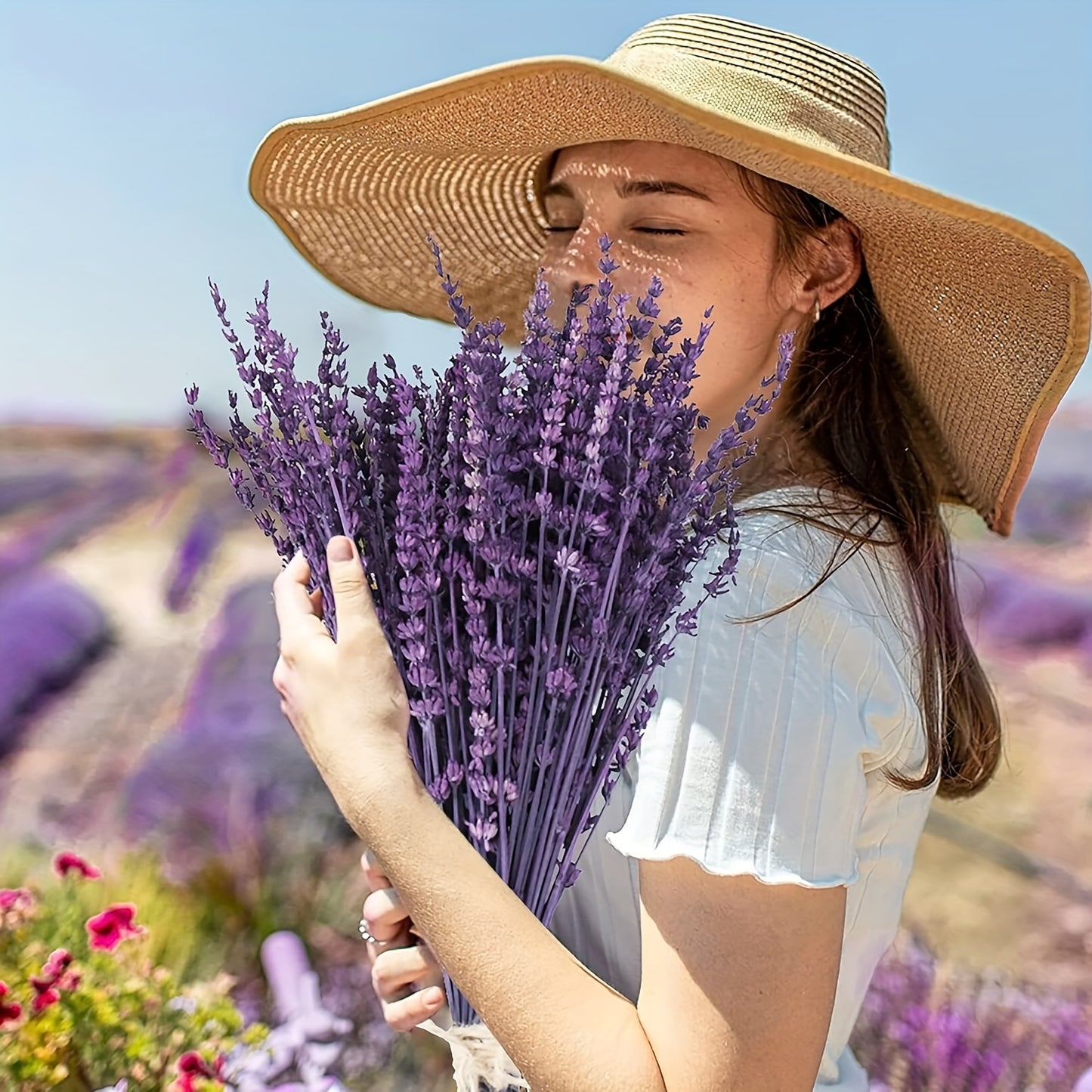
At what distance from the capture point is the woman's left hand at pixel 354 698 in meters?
0.90

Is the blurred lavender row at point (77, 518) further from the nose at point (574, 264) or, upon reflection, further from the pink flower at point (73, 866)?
the nose at point (574, 264)

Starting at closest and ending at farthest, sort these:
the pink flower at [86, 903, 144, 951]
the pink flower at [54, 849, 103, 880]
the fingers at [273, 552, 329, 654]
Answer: the fingers at [273, 552, 329, 654] < the pink flower at [86, 903, 144, 951] < the pink flower at [54, 849, 103, 880]

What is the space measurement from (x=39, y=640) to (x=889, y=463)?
2116 mm

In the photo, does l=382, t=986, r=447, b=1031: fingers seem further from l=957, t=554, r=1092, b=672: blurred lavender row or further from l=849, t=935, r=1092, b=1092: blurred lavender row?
l=957, t=554, r=1092, b=672: blurred lavender row

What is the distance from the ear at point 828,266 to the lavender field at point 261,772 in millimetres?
958

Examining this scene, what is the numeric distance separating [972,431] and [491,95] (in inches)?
29.2

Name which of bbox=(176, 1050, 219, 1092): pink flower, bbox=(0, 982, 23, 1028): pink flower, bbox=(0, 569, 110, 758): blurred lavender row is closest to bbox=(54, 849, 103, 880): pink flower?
bbox=(0, 982, 23, 1028): pink flower

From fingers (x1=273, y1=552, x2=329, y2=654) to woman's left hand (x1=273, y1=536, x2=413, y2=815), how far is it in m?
0.03

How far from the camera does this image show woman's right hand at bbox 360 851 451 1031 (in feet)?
3.43

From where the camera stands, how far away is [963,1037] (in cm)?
230

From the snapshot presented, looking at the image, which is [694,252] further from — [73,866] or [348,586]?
[73,866]

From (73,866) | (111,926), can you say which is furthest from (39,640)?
(111,926)

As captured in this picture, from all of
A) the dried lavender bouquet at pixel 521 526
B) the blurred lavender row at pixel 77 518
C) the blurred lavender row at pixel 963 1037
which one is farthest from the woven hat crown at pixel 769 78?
the blurred lavender row at pixel 77 518

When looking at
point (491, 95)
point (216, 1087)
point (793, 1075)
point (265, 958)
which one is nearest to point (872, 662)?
point (793, 1075)
